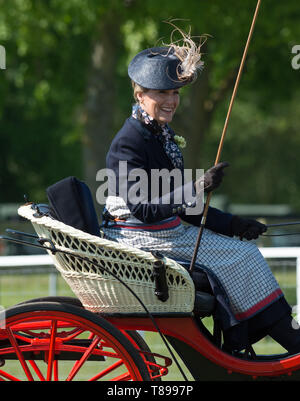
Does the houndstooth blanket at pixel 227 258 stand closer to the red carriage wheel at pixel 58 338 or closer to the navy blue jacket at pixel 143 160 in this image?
the navy blue jacket at pixel 143 160

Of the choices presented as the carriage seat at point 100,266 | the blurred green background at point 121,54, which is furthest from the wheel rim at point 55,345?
the blurred green background at point 121,54

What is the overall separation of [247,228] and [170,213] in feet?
1.68

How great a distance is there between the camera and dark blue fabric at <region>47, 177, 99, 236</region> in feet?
11.7

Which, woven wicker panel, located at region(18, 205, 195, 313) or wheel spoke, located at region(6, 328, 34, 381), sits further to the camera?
wheel spoke, located at region(6, 328, 34, 381)

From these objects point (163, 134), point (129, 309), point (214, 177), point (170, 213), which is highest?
point (163, 134)

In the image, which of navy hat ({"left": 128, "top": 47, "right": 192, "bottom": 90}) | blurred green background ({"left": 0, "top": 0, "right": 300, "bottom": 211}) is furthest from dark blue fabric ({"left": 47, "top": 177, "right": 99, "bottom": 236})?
blurred green background ({"left": 0, "top": 0, "right": 300, "bottom": 211})

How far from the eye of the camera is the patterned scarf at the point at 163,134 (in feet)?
12.1

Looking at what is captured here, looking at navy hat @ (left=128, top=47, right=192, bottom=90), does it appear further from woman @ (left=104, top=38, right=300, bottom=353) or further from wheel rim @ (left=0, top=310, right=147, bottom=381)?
wheel rim @ (left=0, top=310, right=147, bottom=381)

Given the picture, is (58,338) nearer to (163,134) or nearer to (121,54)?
(163,134)

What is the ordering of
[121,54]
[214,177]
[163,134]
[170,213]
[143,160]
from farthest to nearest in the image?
[121,54] → [163,134] → [143,160] → [170,213] → [214,177]

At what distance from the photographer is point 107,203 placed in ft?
12.2

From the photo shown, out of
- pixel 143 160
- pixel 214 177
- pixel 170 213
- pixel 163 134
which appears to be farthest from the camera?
pixel 163 134

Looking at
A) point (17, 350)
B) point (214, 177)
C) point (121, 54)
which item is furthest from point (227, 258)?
point (121, 54)

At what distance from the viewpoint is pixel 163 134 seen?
3.75 m
